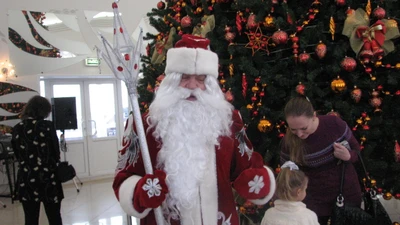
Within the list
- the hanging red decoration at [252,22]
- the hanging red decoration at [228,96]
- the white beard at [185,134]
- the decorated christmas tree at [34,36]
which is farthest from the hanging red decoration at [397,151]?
the decorated christmas tree at [34,36]

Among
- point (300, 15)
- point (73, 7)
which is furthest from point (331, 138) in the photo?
point (73, 7)

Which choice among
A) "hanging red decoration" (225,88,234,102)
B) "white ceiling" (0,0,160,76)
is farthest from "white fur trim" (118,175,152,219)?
"white ceiling" (0,0,160,76)

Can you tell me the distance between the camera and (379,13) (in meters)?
2.29

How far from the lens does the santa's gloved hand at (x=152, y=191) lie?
133 centimetres

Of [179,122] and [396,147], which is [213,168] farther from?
[396,147]

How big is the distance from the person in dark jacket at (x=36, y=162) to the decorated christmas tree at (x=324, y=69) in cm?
179

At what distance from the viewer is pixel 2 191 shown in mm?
6277

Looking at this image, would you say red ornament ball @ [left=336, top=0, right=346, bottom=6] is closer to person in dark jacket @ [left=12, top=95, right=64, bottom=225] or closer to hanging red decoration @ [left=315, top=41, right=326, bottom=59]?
hanging red decoration @ [left=315, top=41, right=326, bottom=59]

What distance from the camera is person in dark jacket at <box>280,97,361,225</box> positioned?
76.7 inches

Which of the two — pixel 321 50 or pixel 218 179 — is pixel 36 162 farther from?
pixel 321 50

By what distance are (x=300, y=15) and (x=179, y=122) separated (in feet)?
4.54

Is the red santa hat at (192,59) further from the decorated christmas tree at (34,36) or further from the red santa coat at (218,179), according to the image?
the decorated christmas tree at (34,36)

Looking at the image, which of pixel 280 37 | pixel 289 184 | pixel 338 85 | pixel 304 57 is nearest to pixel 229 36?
pixel 280 37

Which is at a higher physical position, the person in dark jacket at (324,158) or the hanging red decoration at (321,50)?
the hanging red decoration at (321,50)
